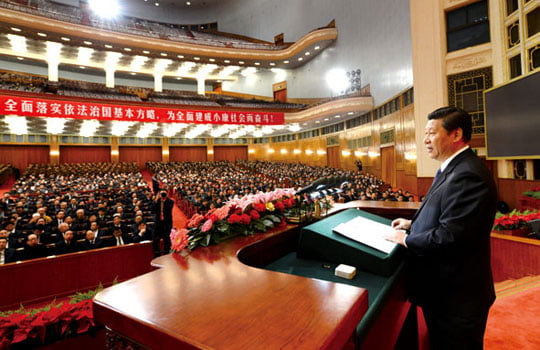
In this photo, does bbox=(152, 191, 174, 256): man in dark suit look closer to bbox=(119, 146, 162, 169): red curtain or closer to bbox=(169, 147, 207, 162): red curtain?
bbox=(119, 146, 162, 169): red curtain

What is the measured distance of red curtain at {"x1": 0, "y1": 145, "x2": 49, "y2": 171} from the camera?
18.5 meters

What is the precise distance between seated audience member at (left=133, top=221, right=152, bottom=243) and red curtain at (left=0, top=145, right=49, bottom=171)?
760 inches

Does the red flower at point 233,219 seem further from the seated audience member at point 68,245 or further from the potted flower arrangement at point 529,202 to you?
the potted flower arrangement at point 529,202

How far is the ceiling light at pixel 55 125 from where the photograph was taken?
49.4ft

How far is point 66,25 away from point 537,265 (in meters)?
21.8

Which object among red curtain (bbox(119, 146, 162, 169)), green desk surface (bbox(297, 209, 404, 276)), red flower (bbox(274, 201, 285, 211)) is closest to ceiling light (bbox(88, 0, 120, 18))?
red curtain (bbox(119, 146, 162, 169))

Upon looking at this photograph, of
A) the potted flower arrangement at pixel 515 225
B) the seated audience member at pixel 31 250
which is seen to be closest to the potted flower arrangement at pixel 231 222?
the potted flower arrangement at pixel 515 225

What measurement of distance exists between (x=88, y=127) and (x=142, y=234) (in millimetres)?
15813

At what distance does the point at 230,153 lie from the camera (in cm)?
2705

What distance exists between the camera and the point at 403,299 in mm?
1442

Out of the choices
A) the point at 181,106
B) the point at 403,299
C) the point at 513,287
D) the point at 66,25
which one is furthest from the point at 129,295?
the point at 66,25

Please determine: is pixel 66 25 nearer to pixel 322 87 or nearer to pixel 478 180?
pixel 322 87

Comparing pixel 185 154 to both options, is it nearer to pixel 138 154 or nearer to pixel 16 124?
pixel 138 154

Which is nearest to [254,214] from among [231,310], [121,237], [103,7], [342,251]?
[342,251]
